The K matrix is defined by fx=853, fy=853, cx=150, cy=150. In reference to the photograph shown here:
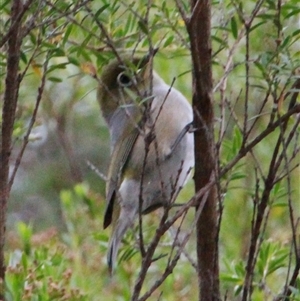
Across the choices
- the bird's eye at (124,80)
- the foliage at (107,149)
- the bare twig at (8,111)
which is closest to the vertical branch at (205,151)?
the foliage at (107,149)

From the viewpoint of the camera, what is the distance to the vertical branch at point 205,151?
2234mm

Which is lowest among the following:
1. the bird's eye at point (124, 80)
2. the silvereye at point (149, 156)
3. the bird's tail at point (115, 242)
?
the bird's tail at point (115, 242)

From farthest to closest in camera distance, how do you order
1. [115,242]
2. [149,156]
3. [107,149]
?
[107,149] → [149,156] → [115,242]

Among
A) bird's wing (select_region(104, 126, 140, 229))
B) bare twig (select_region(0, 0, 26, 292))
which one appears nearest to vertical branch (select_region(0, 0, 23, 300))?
bare twig (select_region(0, 0, 26, 292))

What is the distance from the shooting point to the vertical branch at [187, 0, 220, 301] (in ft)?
7.33

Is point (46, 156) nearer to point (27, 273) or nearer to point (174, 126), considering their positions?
point (174, 126)

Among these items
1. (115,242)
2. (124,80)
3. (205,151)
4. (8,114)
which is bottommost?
(115,242)

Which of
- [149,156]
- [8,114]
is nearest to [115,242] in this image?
[149,156]

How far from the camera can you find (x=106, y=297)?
10.9ft

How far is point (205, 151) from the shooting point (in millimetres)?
2352

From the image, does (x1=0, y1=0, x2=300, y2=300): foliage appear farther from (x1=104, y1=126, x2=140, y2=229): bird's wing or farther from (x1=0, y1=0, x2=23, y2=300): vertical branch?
(x1=104, y1=126, x2=140, y2=229): bird's wing

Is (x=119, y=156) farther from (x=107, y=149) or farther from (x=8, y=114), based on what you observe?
(x=107, y=149)

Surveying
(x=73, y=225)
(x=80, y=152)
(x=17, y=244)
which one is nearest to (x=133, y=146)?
(x=73, y=225)

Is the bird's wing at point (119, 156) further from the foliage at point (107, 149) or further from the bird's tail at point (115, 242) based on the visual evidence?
the bird's tail at point (115, 242)
